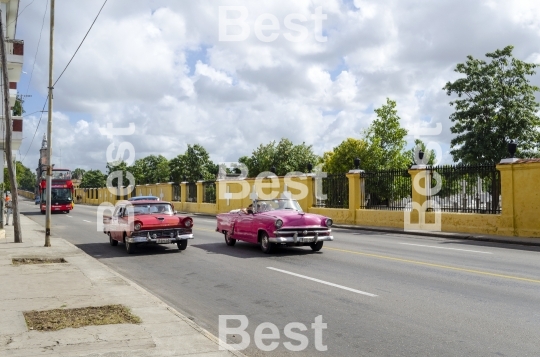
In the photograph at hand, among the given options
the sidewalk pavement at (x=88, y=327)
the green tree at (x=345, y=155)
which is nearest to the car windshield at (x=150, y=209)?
the sidewalk pavement at (x=88, y=327)

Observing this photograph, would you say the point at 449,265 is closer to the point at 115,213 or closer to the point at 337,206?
the point at 115,213

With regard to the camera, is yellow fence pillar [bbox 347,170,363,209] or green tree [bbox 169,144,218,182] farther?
green tree [bbox 169,144,218,182]

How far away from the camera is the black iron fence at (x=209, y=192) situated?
142 ft

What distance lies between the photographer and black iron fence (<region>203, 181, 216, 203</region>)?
43344 mm

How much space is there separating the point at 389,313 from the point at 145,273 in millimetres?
6421

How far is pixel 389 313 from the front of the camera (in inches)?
306

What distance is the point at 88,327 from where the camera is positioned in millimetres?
7066

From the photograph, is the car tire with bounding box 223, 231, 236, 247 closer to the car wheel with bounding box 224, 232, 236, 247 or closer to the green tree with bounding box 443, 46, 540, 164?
the car wheel with bounding box 224, 232, 236, 247

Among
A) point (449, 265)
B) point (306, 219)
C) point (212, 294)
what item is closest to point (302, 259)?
point (306, 219)

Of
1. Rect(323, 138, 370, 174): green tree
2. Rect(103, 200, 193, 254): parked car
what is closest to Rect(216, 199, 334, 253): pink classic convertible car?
Rect(103, 200, 193, 254): parked car

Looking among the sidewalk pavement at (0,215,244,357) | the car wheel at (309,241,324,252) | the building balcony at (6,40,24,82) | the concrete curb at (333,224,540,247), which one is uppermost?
the building balcony at (6,40,24,82)

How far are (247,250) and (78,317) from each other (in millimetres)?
8597

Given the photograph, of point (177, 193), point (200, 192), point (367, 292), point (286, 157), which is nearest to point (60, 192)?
point (177, 193)

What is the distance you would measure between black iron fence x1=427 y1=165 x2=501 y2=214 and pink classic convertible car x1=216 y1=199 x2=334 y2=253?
345 inches
